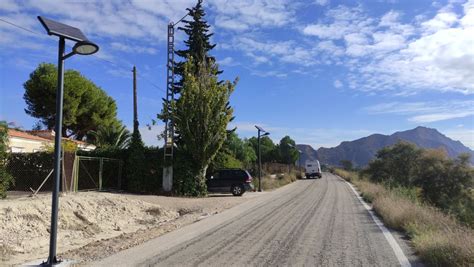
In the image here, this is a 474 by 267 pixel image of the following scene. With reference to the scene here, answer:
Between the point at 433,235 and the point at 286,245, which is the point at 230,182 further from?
the point at 433,235

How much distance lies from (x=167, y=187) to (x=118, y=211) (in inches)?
366

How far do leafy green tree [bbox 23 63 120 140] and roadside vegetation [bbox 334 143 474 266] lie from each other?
1103 inches

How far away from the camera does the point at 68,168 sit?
20859 mm

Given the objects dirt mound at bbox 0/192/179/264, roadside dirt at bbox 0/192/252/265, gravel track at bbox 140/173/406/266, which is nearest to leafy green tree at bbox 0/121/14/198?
roadside dirt at bbox 0/192/252/265

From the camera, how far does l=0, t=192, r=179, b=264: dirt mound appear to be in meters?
10.4

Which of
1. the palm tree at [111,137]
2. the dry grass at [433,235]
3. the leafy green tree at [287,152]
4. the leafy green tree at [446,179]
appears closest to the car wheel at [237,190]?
the palm tree at [111,137]

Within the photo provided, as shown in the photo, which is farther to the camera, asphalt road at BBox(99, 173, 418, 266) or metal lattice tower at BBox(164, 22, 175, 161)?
metal lattice tower at BBox(164, 22, 175, 161)

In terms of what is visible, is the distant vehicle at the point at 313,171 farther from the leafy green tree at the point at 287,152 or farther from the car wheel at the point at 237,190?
the car wheel at the point at 237,190

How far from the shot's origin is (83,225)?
13.9 meters

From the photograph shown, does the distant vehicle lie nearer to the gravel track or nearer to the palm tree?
the palm tree

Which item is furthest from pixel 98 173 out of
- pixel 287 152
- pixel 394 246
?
pixel 287 152

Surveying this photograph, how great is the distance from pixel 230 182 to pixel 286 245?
18179 mm

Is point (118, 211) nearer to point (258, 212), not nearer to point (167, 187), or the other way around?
point (258, 212)

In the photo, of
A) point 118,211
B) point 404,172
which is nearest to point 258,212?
point 118,211
